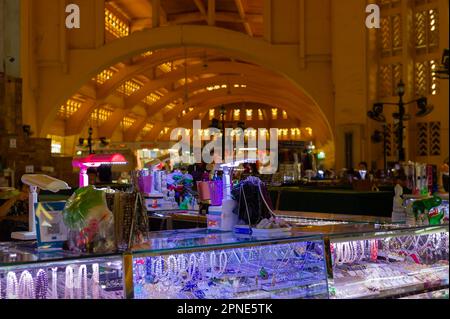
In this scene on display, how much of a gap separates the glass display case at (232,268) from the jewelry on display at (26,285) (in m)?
0.40

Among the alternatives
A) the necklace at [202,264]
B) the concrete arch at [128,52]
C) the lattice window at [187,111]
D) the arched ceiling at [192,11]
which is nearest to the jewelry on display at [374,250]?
the necklace at [202,264]

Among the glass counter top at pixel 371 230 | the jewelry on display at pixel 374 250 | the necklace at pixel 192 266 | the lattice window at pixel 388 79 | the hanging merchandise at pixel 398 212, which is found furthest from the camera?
the lattice window at pixel 388 79

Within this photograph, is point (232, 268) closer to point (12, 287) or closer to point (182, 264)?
point (182, 264)

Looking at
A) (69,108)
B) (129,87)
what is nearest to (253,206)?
(69,108)

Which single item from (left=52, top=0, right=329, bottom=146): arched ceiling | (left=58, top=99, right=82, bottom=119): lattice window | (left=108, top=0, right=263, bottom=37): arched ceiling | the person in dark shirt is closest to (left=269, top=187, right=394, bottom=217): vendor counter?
the person in dark shirt

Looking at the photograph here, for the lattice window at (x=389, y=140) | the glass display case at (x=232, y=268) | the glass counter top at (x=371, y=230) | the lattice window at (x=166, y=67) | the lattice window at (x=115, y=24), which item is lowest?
the glass display case at (x=232, y=268)

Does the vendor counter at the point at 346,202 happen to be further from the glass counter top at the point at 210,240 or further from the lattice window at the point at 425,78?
the lattice window at the point at 425,78

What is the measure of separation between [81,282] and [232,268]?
76cm

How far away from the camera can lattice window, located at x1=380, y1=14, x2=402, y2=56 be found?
61.7 ft

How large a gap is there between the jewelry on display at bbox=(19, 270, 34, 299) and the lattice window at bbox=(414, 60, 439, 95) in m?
17.5

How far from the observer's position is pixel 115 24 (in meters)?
27.3

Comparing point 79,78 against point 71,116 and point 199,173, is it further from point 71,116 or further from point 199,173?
point 199,173

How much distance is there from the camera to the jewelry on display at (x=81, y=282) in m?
2.45

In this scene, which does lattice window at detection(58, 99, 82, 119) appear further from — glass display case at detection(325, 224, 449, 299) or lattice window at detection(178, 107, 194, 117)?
glass display case at detection(325, 224, 449, 299)
